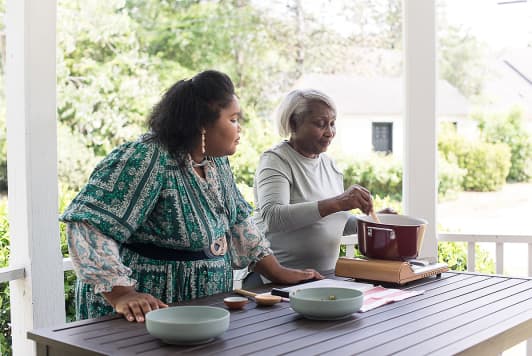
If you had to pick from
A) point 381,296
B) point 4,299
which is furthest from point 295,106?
point 4,299

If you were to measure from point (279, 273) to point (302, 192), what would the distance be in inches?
18.6

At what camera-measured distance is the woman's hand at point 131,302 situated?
1.90 m

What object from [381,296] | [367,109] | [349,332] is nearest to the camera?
[349,332]

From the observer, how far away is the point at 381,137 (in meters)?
9.18

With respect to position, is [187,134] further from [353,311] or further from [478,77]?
[478,77]

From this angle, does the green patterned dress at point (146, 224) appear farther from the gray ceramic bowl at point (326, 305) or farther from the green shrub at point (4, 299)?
the green shrub at point (4, 299)

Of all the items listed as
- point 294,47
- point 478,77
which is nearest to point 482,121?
point 478,77

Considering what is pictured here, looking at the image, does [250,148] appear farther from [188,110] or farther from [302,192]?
[188,110]

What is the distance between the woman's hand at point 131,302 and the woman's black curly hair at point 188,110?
45 centimetres

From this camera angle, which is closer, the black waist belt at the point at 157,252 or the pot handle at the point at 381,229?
the black waist belt at the point at 157,252

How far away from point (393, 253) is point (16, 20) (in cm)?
163

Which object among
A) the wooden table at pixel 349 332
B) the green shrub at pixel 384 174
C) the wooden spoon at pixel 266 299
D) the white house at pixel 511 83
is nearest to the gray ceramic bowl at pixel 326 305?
the wooden table at pixel 349 332

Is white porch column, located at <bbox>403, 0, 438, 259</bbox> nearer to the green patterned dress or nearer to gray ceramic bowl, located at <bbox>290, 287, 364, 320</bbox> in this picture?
the green patterned dress

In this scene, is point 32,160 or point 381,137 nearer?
point 32,160
